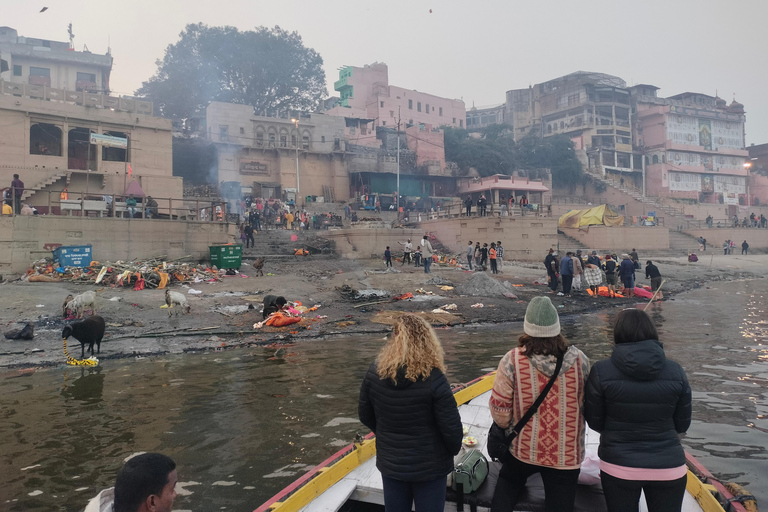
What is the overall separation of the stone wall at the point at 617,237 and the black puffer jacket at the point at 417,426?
3544 centimetres

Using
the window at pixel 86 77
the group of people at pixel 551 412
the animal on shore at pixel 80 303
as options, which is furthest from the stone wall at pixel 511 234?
the window at pixel 86 77

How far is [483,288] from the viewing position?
19109mm

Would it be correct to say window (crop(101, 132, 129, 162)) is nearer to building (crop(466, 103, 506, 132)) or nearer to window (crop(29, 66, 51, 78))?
window (crop(29, 66, 51, 78))

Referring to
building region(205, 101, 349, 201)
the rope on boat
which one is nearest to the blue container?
the rope on boat

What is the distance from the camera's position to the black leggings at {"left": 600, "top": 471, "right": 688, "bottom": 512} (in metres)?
2.93

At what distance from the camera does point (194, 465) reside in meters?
5.41

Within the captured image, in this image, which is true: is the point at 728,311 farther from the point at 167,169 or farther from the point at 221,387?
the point at 167,169

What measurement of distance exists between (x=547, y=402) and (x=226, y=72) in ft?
202

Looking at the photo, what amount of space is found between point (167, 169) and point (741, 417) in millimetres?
33284

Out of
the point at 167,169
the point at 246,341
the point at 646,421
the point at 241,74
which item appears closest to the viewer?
the point at 646,421

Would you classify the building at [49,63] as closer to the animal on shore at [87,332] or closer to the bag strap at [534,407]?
the animal on shore at [87,332]

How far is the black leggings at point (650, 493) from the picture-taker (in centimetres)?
293

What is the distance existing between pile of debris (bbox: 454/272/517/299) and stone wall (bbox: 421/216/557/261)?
11914 mm

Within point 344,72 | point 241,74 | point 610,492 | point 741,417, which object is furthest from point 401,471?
point 344,72
